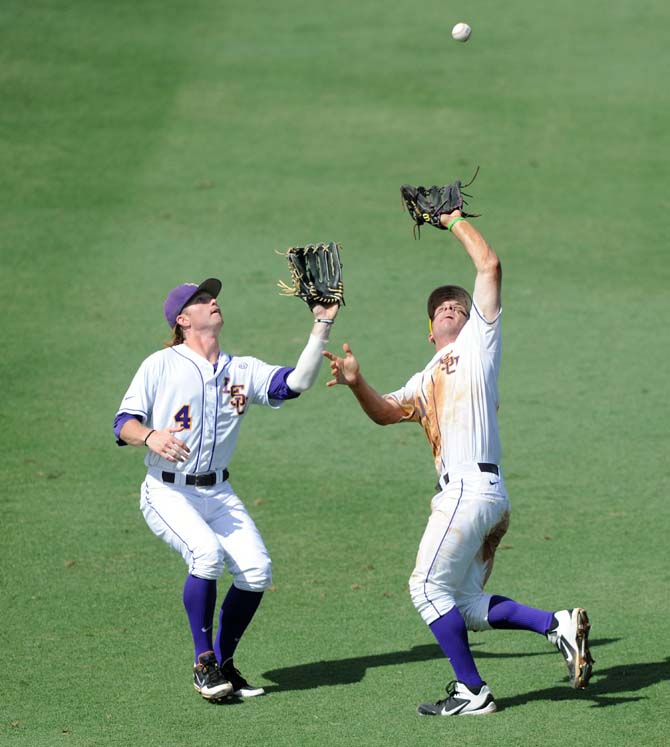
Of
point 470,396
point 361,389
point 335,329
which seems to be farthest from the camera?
point 335,329

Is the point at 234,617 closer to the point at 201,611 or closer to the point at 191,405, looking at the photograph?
the point at 201,611

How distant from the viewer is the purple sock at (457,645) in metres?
5.86

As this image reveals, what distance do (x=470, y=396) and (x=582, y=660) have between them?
1.35 metres

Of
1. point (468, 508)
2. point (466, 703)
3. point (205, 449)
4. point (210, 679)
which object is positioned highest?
point (205, 449)

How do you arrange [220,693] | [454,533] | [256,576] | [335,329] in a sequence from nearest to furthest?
1. [454,533]
2. [220,693]
3. [256,576]
4. [335,329]

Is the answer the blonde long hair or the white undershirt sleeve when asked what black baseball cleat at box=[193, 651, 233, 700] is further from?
the blonde long hair

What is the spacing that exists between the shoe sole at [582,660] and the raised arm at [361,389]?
1369mm

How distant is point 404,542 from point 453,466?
2.68 metres

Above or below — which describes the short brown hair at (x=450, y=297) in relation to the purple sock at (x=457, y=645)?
above

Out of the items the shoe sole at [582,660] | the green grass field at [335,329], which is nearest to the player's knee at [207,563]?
the green grass field at [335,329]

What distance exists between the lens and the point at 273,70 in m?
20.1

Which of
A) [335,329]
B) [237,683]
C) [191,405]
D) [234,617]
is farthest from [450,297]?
[335,329]

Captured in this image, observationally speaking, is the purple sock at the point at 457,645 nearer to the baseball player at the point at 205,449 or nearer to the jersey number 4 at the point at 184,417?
the baseball player at the point at 205,449

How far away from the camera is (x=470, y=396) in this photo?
5.95 m
